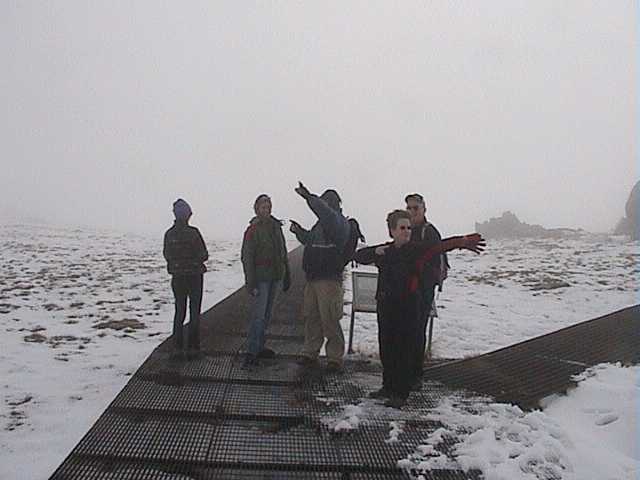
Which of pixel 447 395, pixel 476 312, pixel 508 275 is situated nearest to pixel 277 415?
pixel 447 395

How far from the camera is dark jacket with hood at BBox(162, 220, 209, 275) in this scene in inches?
259

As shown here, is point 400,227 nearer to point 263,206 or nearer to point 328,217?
point 328,217

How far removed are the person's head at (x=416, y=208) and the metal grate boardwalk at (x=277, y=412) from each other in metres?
1.78

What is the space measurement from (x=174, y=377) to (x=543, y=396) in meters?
3.73

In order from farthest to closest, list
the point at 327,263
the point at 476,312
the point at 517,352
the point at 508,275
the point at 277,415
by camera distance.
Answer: the point at 508,275
the point at 476,312
the point at 517,352
the point at 327,263
the point at 277,415

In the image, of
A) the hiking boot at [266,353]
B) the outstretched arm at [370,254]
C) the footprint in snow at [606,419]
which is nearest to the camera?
the footprint in snow at [606,419]

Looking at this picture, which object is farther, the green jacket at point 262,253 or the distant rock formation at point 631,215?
the distant rock formation at point 631,215

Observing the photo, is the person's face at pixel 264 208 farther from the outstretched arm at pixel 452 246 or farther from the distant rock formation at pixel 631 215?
the distant rock formation at pixel 631 215

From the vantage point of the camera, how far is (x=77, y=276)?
13.1 meters

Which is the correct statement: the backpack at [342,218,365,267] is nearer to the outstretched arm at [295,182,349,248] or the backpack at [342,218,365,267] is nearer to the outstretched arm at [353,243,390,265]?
the outstretched arm at [295,182,349,248]

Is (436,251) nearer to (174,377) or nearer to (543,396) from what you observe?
(543,396)

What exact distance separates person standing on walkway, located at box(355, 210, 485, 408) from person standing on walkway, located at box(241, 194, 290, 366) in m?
1.54

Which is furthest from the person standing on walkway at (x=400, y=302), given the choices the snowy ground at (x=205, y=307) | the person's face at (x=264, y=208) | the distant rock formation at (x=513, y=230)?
the distant rock formation at (x=513, y=230)

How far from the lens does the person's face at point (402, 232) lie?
5188 mm
